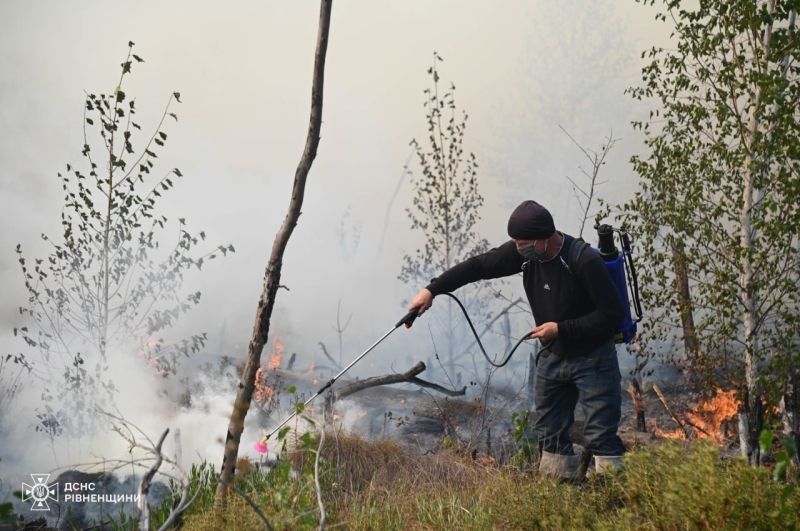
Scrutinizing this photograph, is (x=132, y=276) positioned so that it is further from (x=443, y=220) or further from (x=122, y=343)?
(x=443, y=220)

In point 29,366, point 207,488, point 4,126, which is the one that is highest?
point 4,126

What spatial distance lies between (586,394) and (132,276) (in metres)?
3.95

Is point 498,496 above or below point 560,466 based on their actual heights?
below

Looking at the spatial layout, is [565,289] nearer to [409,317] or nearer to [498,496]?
[409,317]

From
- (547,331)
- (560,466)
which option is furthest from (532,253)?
(560,466)

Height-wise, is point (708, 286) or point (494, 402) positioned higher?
point (708, 286)

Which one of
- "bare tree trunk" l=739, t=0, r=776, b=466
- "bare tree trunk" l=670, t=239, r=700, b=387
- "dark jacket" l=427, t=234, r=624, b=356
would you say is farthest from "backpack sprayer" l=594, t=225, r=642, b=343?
"bare tree trunk" l=739, t=0, r=776, b=466

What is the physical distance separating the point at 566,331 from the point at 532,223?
0.55 metres

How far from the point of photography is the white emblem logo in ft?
16.6

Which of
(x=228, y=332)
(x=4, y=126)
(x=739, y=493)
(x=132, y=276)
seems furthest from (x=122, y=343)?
(x=739, y=493)

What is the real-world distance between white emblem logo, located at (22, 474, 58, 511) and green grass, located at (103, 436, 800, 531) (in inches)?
55.9

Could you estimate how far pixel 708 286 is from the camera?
5.13 metres

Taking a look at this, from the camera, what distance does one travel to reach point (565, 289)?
3.51 metres

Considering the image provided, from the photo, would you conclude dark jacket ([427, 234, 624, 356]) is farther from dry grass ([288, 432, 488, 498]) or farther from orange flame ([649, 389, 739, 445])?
orange flame ([649, 389, 739, 445])
